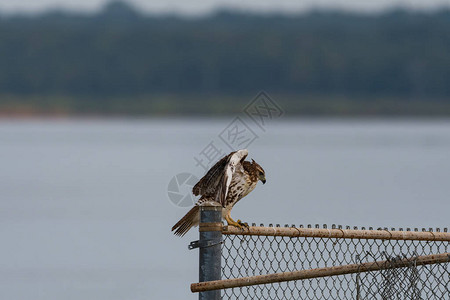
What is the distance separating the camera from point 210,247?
18.6 feet

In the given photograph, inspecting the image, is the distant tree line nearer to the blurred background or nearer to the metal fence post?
the blurred background

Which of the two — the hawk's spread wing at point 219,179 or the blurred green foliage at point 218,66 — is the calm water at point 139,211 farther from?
the blurred green foliage at point 218,66

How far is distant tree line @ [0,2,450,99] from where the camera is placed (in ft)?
378

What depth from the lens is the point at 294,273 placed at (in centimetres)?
580

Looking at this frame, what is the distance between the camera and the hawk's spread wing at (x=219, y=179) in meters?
6.12

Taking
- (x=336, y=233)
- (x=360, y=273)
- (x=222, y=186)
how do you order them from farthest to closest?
(x=360, y=273) → (x=222, y=186) → (x=336, y=233)

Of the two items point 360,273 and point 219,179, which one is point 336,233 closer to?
point 360,273

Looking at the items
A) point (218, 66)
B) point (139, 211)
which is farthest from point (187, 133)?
point (139, 211)

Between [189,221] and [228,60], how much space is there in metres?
119

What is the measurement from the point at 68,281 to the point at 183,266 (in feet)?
7.51

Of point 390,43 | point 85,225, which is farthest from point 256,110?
point 390,43

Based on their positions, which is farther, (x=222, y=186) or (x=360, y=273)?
(x=360, y=273)

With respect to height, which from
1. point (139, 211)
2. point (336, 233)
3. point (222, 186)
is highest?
point (139, 211)

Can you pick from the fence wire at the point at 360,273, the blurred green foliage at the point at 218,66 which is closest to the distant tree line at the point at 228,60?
the blurred green foliage at the point at 218,66
